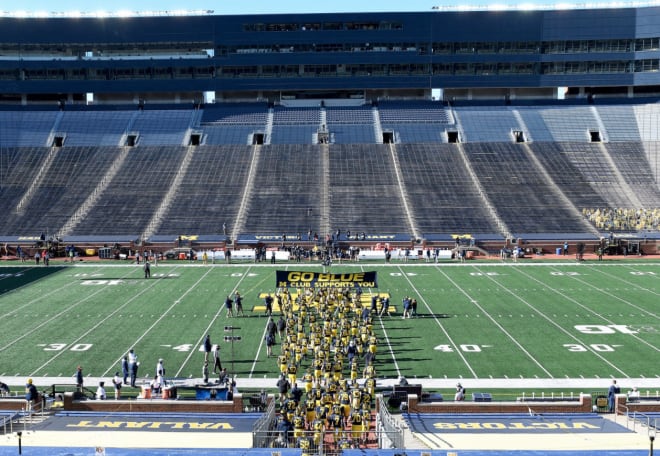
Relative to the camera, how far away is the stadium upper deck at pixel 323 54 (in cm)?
6775

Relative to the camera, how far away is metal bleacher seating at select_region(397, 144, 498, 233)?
50438mm

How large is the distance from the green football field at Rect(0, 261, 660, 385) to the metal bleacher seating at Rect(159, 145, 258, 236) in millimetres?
9842

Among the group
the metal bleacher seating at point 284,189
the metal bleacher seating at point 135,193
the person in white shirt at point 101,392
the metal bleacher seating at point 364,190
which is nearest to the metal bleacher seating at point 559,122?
the metal bleacher seating at point 364,190

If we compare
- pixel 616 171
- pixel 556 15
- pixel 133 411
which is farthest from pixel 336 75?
pixel 133 411

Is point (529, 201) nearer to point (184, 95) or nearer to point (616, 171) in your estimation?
point (616, 171)

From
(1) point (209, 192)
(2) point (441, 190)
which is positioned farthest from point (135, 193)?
(2) point (441, 190)

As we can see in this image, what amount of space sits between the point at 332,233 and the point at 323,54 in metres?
24.7

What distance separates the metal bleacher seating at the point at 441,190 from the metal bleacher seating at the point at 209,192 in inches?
493

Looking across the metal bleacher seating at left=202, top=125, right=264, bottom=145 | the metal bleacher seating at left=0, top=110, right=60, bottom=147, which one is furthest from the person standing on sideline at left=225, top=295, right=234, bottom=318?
the metal bleacher seating at left=0, top=110, right=60, bottom=147

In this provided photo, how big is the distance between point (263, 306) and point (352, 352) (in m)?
9.61

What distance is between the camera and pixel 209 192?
183 feet

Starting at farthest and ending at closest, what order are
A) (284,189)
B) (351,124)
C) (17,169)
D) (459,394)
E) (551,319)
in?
(351,124)
(17,169)
(284,189)
(551,319)
(459,394)

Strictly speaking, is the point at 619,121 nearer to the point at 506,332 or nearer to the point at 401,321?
the point at 401,321

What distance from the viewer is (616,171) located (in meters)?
58.1
